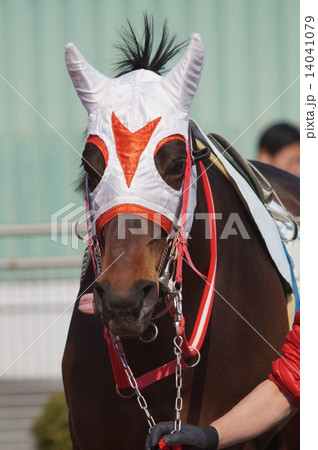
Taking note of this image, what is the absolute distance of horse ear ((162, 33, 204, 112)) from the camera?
324 cm

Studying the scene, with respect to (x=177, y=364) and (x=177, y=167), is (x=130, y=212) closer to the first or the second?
(x=177, y=167)

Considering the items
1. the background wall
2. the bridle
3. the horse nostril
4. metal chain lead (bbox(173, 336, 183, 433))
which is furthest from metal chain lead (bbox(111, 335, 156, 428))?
the background wall

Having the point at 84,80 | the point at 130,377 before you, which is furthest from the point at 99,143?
the point at 130,377

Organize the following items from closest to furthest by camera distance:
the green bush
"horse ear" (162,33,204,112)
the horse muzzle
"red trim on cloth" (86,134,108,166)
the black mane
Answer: the horse muzzle
"red trim on cloth" (86,134,108,166)
"horse ear" (162,33,204,112)
the black mane
the green bush

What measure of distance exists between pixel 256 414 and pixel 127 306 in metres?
0.60

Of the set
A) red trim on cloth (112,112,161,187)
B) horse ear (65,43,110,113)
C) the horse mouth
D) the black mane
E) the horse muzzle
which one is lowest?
the horse mouth

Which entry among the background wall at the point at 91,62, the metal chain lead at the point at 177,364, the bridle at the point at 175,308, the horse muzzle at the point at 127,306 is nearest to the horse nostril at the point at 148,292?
the horse muzzle at the point at 127,306

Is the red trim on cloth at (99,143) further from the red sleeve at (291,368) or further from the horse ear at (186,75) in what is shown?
the red sleeve at (291,368)

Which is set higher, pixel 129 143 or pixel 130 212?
pixel 129 143

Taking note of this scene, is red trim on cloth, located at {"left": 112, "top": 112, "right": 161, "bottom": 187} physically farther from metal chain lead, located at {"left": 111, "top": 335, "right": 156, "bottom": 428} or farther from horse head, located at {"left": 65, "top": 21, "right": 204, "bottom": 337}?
metal chain lead, located at {"left": 111, "top": 335, "right": 156, "bottom": 428}

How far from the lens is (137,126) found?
10.2ft

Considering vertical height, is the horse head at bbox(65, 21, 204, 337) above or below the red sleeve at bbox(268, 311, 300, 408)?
above

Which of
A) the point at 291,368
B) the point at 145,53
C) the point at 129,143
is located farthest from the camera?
the point at 145,53
